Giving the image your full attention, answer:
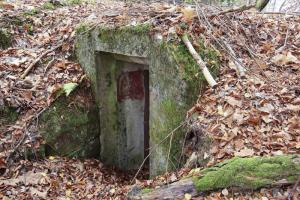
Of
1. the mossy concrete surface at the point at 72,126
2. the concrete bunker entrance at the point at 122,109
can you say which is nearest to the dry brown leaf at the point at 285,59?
the concrete bunker entrance at the point at 122,109

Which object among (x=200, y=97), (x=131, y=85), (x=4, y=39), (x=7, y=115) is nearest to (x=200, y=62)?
(x=200, y=97)

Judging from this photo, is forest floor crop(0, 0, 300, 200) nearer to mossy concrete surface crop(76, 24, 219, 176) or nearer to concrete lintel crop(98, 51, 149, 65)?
mossy concrete surface crop(76, 24, 219, 176)

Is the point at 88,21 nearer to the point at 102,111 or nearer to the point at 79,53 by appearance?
the point at 79,53

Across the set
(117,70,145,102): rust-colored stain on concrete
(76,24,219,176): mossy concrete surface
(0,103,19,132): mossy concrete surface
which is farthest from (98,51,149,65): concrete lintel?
(0,103,19,132): mossy concrete surface

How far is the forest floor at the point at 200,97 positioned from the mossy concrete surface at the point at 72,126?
0.58ft

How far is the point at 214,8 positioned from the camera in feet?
19.0

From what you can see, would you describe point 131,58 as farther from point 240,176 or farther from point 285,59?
point 240,176

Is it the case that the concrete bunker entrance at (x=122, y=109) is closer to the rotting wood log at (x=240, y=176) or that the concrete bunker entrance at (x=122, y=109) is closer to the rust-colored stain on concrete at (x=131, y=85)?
the rust-colored stain on concrete at (x=131, y=85)

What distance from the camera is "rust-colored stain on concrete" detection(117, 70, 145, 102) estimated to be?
20.8 feet

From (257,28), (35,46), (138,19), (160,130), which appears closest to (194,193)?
(160,130)

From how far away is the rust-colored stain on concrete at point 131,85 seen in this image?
634 cm

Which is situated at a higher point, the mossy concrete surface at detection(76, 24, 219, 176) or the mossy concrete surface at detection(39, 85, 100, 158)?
the mossy concrete surface at detection(76, 24, 219, 176)

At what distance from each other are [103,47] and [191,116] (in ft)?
6.89

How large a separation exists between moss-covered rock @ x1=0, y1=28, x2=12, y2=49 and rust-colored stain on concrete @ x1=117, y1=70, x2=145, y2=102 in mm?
2317
